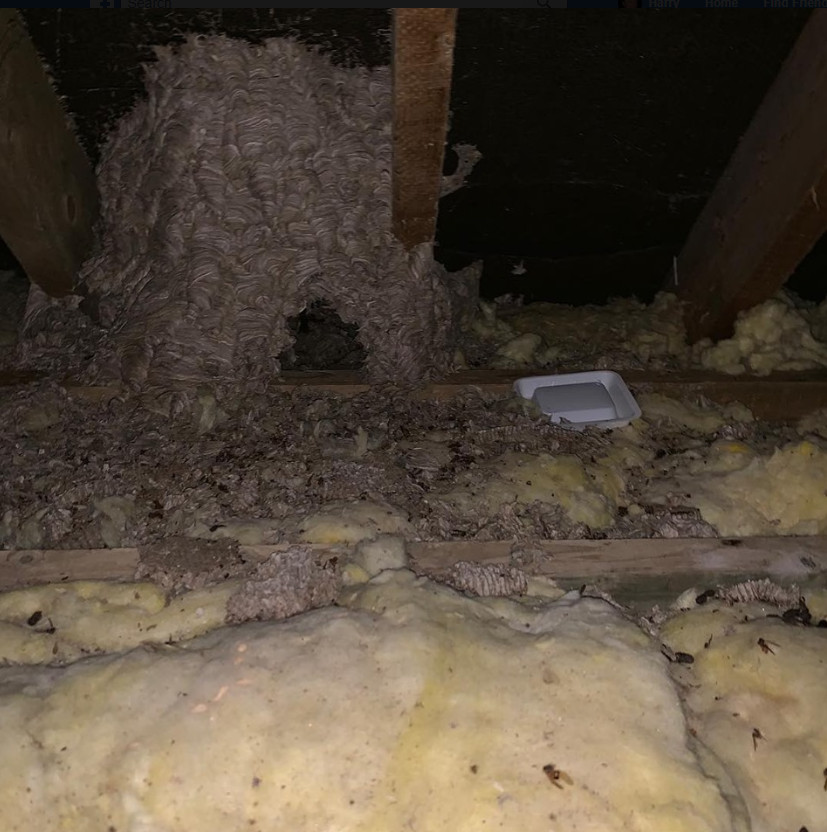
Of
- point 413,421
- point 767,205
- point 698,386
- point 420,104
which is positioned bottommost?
point 413,421

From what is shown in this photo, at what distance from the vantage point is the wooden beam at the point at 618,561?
118cm

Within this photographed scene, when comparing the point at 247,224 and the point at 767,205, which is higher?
the point at 767,205

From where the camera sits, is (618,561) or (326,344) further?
(326,344)

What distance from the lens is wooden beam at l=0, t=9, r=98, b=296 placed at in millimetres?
1511

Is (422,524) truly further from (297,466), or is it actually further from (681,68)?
(681,68)

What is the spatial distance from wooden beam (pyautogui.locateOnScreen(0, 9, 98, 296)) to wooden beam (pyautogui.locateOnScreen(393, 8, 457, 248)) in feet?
2.40

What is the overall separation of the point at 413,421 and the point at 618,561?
0.61m

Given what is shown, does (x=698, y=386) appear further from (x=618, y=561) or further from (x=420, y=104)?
(x=420, y=104)

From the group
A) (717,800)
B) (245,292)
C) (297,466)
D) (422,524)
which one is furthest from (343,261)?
(717,800)

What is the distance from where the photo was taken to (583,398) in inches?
69.9


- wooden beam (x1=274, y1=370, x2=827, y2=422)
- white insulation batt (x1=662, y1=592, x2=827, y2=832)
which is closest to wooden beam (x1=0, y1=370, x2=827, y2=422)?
wooden beam (x1=274, y1=370, x2=827, y2=422)

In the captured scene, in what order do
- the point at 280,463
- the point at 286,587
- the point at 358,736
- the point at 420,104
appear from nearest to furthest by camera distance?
the point at 358,736, the point at 286,587, the point at 420,104, the point at 280,463

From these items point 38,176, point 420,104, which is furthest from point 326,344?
point 420,104

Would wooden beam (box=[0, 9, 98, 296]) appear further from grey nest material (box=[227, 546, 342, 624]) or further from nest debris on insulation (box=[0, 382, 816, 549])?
grey nest material (box=[227, 546, 342, 624])
